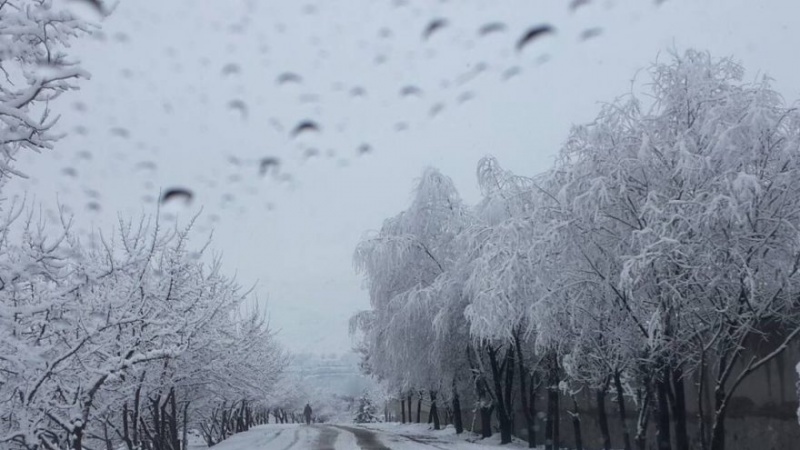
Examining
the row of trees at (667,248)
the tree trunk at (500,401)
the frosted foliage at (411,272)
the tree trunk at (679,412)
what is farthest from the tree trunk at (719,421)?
the frosted foliage at (411,272)

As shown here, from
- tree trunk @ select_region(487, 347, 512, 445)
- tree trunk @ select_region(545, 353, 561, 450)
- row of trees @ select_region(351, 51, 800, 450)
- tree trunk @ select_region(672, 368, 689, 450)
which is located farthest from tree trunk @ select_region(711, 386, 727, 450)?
tree trunk @ select_region(487, 347, 512, 445)

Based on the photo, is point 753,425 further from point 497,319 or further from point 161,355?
point 161,355

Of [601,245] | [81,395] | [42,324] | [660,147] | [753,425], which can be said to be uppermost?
[660,147]

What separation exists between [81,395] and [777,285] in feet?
36.6

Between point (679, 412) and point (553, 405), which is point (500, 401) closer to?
point (553, 405)

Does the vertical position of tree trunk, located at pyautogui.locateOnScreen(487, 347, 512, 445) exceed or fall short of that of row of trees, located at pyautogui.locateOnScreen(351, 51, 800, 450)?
it falls short

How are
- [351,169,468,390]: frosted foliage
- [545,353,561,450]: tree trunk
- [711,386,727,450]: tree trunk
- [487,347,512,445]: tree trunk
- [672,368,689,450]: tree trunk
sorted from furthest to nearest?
[351,169,468,390]: frosted foliage < [487,347,512,445]: tree trunk < [545,353,561,450]: tree trunk < [672,368,689,450]: tree trunk < [711,386,727,450]: tree trunk

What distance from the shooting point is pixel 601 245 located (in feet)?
51.6

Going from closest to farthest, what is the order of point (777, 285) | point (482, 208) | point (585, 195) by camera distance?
1. point (777, 285)
2. point (585, 195)
3. point (482, 208)

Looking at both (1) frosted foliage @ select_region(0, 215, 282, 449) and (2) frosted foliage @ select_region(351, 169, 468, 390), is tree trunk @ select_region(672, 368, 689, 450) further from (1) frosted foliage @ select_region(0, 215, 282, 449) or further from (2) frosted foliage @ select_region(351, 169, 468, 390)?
(2) frosted foliage @ select_region(351, 169, 468, 390)

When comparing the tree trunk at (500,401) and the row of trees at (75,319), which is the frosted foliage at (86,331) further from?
the tree trunk at (500,401)

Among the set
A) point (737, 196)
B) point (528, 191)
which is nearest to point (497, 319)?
point (528, 191)

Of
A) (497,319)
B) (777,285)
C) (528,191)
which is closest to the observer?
(777,285)

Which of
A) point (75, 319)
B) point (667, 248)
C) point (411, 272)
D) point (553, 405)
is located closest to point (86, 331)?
point (75, 319)
